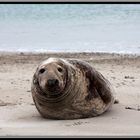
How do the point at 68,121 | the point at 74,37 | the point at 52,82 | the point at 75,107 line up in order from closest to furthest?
the point at 52,82, the point at 68,121, the point at 75,107, the point at 74,37

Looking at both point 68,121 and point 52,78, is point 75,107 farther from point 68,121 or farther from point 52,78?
point 52,78

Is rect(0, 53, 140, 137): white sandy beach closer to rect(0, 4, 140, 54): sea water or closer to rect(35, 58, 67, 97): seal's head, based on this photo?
rect(35, 58, 67, 97): seal's head

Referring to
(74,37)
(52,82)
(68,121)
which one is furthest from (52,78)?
(74,37)

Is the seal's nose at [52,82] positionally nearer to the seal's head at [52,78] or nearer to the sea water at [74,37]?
the seal's head at [52,78]

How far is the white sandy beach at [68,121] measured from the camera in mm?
5426

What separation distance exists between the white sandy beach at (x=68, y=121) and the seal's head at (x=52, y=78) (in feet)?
1.18

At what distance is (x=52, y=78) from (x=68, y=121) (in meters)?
0.60

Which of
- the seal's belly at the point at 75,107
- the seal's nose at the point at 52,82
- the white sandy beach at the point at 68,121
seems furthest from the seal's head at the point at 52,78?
the white sandy beach at the point at 68,121

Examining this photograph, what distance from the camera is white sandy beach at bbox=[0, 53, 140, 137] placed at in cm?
543

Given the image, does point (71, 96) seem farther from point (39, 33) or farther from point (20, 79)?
point (39, 33)

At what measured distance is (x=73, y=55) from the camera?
44.7 ft

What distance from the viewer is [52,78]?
5777 mm

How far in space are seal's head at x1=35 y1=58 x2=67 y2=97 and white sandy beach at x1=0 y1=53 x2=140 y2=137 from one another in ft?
1.18

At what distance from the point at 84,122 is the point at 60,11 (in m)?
27.7
